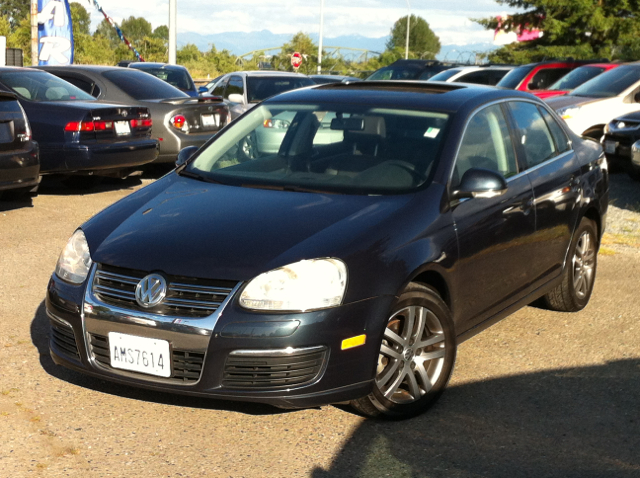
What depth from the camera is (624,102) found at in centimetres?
1389

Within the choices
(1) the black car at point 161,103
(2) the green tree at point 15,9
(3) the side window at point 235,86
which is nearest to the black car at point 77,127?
(1) the black car at point 161,103

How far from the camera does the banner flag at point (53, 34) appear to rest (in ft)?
75.3

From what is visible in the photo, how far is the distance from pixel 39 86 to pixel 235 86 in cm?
529

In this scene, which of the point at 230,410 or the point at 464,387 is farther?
the point at 464,387

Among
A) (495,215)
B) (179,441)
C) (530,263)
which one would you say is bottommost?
(179,441)

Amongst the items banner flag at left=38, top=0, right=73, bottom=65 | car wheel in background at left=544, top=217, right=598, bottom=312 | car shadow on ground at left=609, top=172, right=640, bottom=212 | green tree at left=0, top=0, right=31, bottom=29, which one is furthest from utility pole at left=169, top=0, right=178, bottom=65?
green tree at left=0, top=0, right=31, bottom=29

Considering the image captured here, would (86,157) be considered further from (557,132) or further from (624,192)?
(624,192)

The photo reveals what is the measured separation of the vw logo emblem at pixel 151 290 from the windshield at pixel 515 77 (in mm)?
14015

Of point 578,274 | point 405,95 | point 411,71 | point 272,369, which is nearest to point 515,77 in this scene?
point 411,71

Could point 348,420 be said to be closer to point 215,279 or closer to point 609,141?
point 215,279

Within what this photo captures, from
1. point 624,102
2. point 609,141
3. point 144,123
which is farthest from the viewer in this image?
point 624,102

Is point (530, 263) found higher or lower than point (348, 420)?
higher

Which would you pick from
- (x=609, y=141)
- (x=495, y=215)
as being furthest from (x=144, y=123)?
(x=495, y=215)

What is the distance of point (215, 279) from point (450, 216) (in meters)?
1.33
